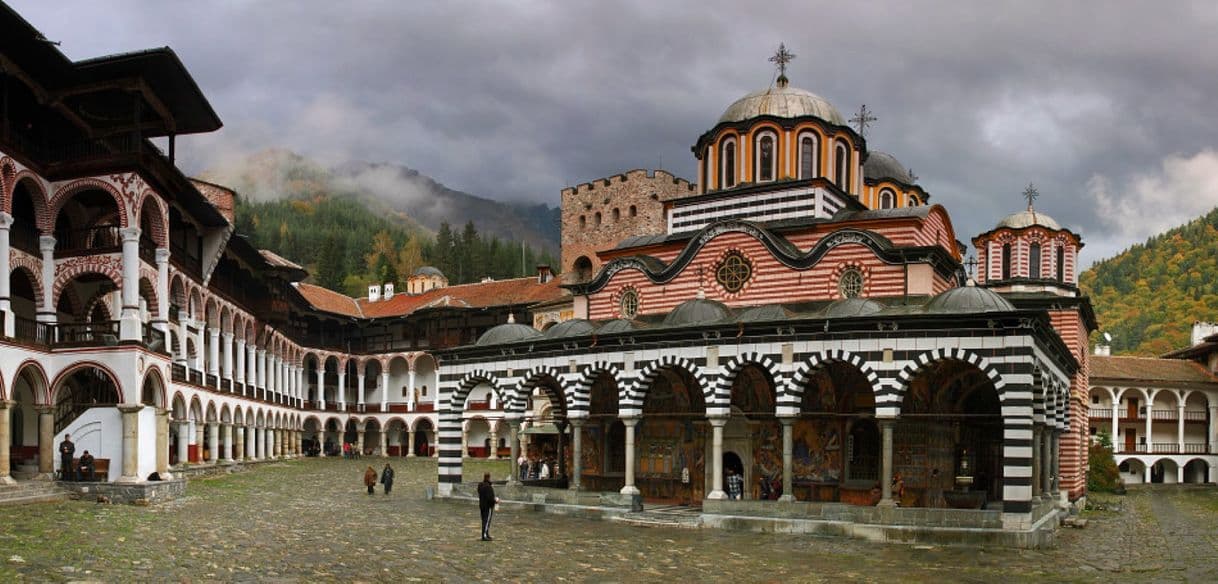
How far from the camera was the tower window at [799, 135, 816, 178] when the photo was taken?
1302 inches


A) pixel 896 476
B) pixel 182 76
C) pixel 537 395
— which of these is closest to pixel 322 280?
pixel 537 395

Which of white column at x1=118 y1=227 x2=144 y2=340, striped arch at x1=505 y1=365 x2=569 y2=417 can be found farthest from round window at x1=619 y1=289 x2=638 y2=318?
white column at x1=118 y1=227 x2=144 y2=340

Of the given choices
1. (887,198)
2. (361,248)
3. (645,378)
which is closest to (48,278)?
(645,378)

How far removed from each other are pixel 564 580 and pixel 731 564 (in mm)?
3501

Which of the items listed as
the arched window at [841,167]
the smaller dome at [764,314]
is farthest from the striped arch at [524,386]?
the arched window at [841,167]

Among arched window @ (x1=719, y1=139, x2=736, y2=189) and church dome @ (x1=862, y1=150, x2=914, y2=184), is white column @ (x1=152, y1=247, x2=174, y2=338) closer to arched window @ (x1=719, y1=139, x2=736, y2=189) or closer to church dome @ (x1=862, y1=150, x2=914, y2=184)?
arched window @ (x1=719, y1=139, x2=736, y2=189)

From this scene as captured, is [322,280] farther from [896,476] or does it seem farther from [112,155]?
[896,476]

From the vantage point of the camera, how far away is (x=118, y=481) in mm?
26312

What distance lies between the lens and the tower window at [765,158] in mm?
33094

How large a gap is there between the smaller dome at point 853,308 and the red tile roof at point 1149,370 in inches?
1564

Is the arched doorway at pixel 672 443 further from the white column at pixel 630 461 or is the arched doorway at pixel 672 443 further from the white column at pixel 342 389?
the white column at pixel 342 389

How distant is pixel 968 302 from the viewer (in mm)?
23688

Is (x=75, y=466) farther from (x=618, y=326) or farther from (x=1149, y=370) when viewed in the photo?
(x=1149, y=370)

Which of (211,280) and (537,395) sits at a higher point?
(211,280)
